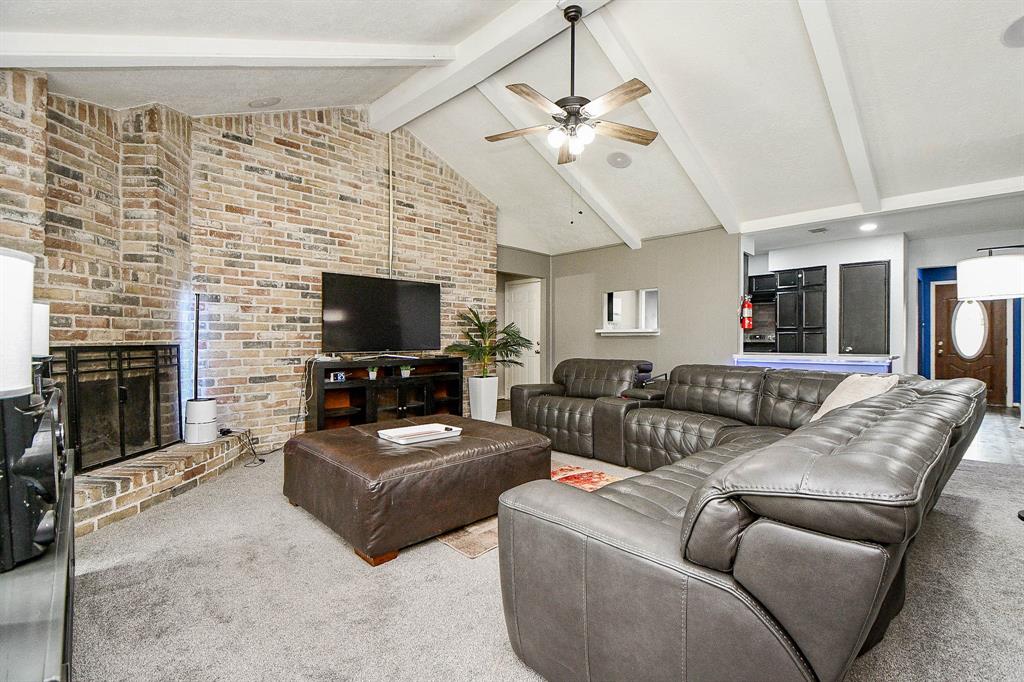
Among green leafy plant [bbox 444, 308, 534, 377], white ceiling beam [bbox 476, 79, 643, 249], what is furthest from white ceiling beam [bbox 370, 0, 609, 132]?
green leafy plant [bbox 444, 308, 534, 377]

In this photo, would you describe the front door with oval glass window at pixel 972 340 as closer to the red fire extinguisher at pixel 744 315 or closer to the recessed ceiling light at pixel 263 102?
the red fire extinguisher at pixel 744 315

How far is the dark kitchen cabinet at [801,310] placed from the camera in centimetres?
707

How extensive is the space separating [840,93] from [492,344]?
412 centimetres

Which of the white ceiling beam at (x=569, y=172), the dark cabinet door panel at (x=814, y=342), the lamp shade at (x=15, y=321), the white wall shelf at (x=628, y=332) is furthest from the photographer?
the dark cabinet door panel at (x=814, y=342)

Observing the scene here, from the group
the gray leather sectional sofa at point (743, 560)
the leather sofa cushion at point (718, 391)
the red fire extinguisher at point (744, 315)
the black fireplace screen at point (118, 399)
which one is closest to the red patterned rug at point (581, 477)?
the leather sofa cushion at point (718, 391)

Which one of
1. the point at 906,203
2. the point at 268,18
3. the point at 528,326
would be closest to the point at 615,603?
the point at 268,18

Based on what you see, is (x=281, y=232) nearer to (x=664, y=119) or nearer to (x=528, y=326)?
(x=664, y=119)

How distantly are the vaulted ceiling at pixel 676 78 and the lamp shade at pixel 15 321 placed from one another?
8.65 feet

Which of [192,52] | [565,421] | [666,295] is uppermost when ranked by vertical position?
[192,52]

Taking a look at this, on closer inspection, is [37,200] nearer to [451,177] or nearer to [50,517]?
[50,517]

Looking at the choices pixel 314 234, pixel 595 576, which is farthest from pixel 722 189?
pixel 595 576

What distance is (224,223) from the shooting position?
414 centimetres

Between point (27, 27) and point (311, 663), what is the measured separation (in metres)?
3.34

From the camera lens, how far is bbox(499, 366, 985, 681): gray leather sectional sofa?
85 centimetres
